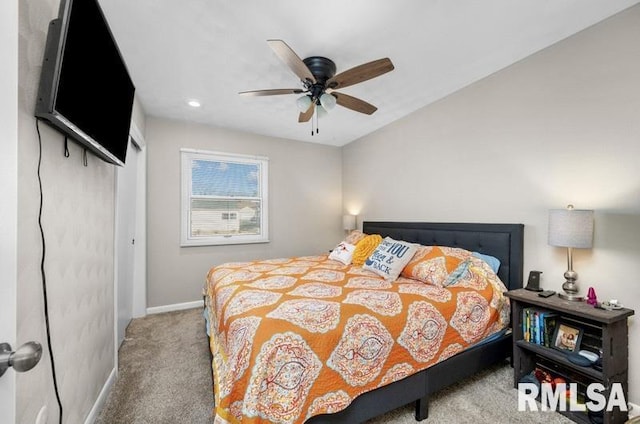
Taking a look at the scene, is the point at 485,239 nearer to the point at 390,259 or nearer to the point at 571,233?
the point at 571,233

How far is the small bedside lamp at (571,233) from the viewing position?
5.72 ft

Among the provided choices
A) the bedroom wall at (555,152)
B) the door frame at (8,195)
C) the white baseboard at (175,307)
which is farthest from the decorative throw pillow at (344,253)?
the door frame at (8,195)

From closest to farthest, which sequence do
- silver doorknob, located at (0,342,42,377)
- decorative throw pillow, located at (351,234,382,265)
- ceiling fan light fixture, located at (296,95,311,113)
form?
silver doorknob, located at (0,342,42,377)
ceiling fan light fixture, located at (296,95,311,113)
decorative throw pillow, located at (351,234,382,265)

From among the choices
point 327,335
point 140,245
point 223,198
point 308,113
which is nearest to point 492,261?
point 327,335

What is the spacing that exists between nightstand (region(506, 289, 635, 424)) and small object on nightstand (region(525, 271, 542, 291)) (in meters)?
0.08

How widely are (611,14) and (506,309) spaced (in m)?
2.21

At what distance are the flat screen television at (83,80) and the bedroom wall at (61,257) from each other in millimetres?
67

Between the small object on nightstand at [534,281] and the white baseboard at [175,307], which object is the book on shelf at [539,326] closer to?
the small object on nightstand at [534,281]

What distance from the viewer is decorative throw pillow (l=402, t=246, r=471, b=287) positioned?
7.32ft

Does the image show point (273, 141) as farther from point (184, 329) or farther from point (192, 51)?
point (184, 329)

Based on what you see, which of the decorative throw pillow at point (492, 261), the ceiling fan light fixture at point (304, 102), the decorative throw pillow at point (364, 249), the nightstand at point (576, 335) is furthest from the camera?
the decorative throw pillow at point (364, 249)

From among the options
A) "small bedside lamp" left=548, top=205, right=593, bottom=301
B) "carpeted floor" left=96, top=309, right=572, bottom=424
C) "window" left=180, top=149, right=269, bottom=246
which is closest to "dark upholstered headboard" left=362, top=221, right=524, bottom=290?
"small bedside lamp" left=548, top=205, right=593, bottom=301

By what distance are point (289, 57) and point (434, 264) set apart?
1960 mm

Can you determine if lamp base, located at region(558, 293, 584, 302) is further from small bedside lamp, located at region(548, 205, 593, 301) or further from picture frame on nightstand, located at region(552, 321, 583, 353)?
picture frame on nightstand, located at region(552, 321, 583, 353)
